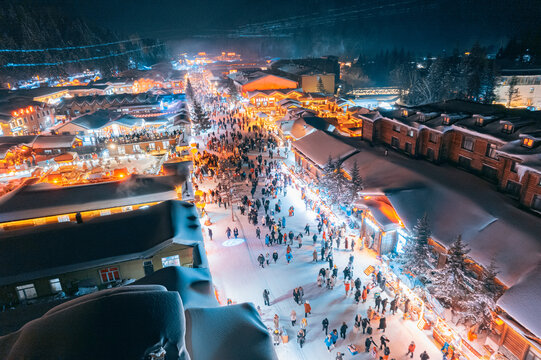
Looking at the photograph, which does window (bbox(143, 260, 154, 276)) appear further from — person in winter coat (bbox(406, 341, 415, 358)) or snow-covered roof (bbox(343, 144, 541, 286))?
snow-covered roof (bbox(343, 144, 541, 286))

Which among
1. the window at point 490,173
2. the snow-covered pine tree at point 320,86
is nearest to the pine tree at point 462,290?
the window at point 490,173

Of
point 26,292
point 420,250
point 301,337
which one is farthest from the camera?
point 420,250

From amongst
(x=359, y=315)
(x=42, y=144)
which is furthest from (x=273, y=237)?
(x=42, y=144)

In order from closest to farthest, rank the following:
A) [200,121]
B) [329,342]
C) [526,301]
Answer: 1. [526,301]
2. [329,342]
3. [200,121]

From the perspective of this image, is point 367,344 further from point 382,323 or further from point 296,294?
point 296,294

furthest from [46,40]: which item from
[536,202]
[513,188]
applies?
[536,202]

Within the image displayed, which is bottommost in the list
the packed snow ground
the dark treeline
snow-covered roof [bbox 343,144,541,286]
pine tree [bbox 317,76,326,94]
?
the packed snow ground

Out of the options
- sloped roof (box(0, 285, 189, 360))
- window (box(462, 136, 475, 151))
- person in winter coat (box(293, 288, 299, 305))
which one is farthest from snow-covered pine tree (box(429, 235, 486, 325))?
sloped roof (box(0, 285, 189, 360))
